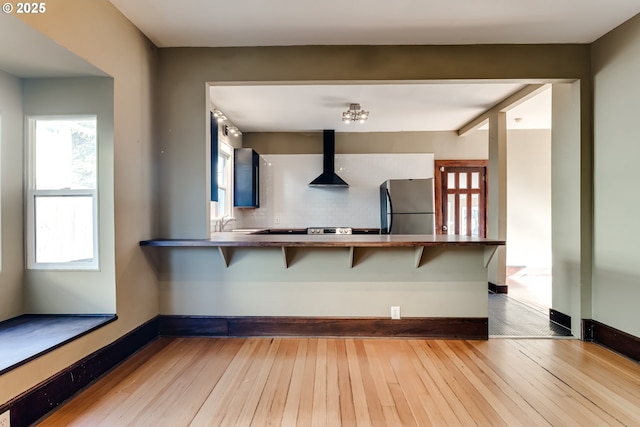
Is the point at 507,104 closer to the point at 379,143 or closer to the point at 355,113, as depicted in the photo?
the point at 355,113

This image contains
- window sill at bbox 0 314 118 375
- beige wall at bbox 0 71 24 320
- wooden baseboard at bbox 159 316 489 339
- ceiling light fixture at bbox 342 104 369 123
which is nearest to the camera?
window sill at bbox 0 314 118 375

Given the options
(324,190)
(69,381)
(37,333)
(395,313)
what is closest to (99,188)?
(37,333)

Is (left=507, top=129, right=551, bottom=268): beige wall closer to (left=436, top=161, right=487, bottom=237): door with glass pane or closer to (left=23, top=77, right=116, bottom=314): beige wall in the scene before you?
(left=436, top=161, right=487, bottom=237): door with glass pane

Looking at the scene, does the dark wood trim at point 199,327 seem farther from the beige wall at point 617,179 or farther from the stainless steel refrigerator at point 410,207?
the beige wall at point 617,179

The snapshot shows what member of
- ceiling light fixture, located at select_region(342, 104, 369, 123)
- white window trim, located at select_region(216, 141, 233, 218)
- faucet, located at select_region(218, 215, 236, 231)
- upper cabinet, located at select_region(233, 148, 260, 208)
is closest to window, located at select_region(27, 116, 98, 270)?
faucet, located at select_region(218, 215, 236, 231)

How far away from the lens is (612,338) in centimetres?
243

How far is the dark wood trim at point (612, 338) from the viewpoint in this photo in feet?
7.42

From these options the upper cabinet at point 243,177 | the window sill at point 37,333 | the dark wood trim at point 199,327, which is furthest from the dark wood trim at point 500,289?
the window sill at point 37,333

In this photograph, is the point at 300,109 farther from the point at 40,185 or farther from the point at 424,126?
the point at 40,185

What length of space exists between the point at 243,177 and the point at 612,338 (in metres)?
4.54

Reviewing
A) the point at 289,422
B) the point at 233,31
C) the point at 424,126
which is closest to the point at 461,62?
the point at 233,31

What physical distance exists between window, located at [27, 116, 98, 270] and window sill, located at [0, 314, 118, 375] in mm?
351

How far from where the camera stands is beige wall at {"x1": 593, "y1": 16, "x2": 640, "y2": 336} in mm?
2285

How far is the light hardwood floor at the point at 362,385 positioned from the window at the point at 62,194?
92cm
